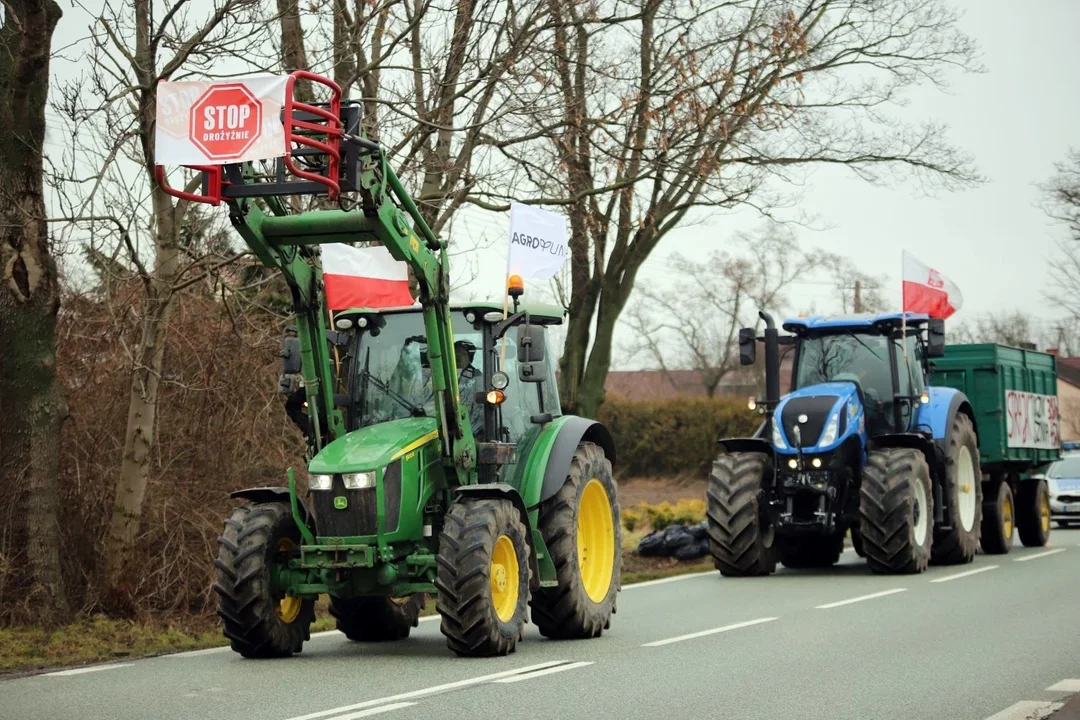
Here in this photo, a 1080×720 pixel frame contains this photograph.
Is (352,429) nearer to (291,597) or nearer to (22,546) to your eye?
(291,597)

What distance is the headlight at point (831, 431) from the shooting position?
17.9 m

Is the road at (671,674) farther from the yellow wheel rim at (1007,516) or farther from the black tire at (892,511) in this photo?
the yellow wheel rim at (1007,516)

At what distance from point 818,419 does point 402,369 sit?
746 cm

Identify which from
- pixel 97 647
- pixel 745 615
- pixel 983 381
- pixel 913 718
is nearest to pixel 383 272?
pixel 97 647

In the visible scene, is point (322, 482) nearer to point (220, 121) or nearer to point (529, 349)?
point (529, 349)

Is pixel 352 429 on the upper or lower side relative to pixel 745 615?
upper

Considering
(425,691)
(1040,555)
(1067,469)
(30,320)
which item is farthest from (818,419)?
(1067,469)

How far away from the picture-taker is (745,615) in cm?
1402

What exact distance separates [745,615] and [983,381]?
8.76 m

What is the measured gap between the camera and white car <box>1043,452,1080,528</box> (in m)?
31.1

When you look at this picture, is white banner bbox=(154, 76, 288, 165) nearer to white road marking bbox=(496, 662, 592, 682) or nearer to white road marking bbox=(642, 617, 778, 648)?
white road marking bbox=(496, 662, 592, 682)

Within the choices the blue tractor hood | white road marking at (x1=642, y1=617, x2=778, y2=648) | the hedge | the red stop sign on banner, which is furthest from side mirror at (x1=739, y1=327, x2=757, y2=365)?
the hedge

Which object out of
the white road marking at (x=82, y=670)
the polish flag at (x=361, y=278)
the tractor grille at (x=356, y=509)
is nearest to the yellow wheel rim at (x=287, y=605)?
the tractor grille at (x=356, y=509)

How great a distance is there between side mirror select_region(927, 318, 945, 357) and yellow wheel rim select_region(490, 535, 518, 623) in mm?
9037
